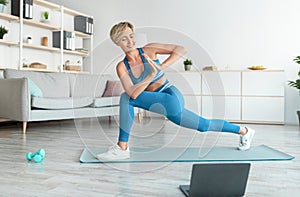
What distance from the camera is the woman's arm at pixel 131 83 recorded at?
212cm

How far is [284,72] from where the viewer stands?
4.96 meters

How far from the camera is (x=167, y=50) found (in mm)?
2250

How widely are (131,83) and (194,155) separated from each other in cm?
73

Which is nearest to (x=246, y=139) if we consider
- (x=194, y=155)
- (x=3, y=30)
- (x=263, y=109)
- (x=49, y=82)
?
(x=194, y=155)

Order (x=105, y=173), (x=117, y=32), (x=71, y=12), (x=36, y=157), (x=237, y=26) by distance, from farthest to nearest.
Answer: (x=71, y=12)
(x=237, y=26)
(x=36, y=157)
(x=117, y=32)
(x=105, y=173)

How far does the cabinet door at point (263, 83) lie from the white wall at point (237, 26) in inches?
8.7

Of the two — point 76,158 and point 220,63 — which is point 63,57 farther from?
point 76,158

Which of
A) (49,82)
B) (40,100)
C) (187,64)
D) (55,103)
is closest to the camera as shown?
(40,100)

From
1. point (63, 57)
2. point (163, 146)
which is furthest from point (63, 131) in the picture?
point (63, 57)

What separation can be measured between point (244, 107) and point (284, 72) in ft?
2.43

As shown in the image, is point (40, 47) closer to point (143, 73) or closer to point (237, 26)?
point (237, 26)

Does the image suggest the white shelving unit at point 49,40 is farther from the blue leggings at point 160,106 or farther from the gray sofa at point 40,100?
the blue leggings at point 160,106

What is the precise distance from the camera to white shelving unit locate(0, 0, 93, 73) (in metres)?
5.09

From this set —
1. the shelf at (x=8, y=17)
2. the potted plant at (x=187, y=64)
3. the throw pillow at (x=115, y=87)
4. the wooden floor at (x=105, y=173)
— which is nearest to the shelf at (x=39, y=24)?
the shelf at (x=8, y=17)
